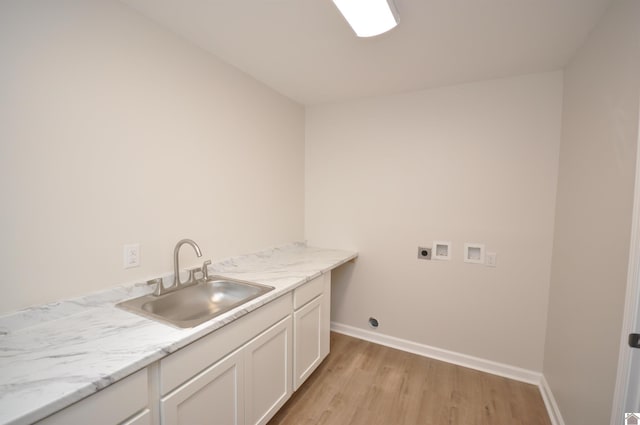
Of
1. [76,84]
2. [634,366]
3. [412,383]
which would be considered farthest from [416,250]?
[76,84]

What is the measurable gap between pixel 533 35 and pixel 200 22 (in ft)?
6.16

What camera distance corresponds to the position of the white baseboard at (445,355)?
2004 millimetres

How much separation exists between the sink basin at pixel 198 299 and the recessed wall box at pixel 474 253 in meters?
1.61

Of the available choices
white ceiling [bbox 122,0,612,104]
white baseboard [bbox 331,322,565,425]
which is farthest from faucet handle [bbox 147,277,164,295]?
white baseboard [bbox 331,322,565,425]

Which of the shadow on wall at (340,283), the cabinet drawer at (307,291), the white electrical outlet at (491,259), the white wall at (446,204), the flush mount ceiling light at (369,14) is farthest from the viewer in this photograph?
the shadow on wall at (340,283)

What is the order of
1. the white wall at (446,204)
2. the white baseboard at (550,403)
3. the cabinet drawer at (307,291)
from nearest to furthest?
the white baseboard at (550,403) < the cabinet drawer at (307,291) < the white wall at (446,204)

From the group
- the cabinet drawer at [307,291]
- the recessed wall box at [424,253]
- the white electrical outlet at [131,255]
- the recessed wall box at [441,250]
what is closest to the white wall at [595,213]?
the recessed wall box at [441,250]

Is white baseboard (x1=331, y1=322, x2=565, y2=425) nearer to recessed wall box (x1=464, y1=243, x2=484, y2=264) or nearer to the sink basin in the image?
recessed wall box (x1=464, y1=243, x2=484, y2=264)

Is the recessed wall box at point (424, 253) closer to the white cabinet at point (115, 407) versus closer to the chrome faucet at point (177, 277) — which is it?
the chrome faucet at point (177, 277)

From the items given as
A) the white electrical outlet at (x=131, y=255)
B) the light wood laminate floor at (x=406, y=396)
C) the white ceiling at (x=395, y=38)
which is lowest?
the light wood laminate floor at (x=406, y=396)

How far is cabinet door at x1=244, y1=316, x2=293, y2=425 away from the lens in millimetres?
1356

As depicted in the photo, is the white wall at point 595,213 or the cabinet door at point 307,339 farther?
the cabinet door at point 307,339

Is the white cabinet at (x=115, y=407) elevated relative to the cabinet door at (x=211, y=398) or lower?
elevated

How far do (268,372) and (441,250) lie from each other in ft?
5.37
